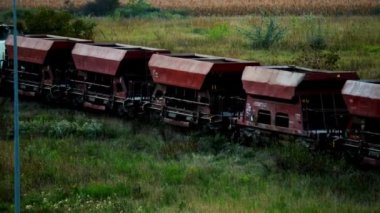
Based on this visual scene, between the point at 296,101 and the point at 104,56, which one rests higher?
the point at 104,56

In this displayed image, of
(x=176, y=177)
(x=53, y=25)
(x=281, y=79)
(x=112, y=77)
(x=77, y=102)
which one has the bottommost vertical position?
(x=77, y=102)

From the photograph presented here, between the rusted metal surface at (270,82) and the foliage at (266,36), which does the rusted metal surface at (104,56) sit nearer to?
the rusted metal surface at (270,82)

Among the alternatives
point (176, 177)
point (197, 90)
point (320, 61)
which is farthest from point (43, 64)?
A: point (176, 177)

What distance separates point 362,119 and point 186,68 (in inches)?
208

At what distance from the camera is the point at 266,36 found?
3441 cm

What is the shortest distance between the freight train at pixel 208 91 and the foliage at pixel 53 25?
18.1 ft

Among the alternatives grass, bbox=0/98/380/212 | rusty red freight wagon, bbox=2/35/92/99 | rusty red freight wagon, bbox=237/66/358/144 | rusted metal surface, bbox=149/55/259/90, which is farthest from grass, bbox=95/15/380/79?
grass, bbox=0/98/380/212

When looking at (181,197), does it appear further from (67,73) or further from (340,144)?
(67,73)

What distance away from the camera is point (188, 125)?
19125mm

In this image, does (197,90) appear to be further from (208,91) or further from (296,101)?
(296,101)

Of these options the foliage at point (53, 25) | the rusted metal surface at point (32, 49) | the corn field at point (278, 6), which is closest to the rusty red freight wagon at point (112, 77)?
the rusted metal surface at point (32, 49)

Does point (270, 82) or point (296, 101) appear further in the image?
point (270, 82)

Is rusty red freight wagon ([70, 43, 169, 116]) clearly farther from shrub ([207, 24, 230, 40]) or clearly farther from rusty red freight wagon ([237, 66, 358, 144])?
shrub ([207, 24, 230, 40])

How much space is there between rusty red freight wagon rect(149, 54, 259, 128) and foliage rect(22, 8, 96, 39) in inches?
458
